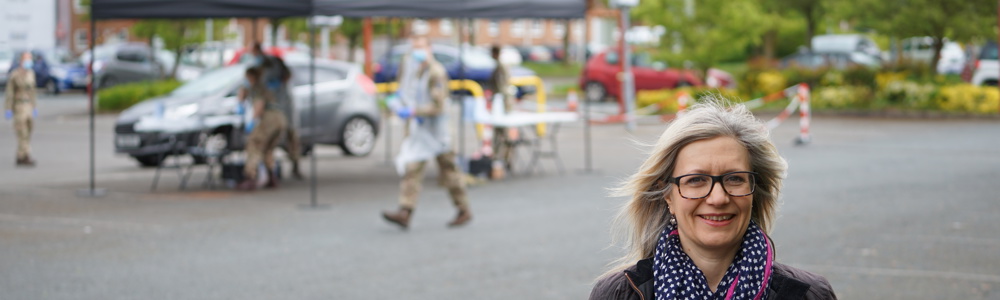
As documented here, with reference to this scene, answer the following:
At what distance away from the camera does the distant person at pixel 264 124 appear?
14.2 m

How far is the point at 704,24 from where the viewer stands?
3112 centimetres

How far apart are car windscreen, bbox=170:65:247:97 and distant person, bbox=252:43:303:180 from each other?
1870 millimetres

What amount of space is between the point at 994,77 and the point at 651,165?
96.2ft

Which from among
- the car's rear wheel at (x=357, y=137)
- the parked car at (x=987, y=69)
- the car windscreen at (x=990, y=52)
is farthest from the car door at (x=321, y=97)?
the car windscreen at (x=990, y=52)

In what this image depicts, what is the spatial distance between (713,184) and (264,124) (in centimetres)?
1196

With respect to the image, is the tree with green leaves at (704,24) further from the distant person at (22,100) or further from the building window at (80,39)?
the building window at (80,39)

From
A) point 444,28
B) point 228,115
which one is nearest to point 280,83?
point 228,115

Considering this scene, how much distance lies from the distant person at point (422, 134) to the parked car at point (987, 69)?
2196 cm

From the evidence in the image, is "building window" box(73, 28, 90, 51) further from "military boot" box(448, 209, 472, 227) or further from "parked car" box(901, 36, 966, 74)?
"military boot" box(448, 209, 472, 227)

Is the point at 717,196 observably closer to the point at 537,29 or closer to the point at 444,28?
the point at 444,28

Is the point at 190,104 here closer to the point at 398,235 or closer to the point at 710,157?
the point at 398,235

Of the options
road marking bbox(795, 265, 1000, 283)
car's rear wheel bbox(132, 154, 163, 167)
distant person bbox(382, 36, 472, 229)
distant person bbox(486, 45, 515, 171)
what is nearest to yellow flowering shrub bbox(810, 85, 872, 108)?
distant person bbox(486, 45, 515, 171)

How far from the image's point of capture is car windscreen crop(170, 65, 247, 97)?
1670cm

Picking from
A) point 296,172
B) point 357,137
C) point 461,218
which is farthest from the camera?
point 357,137
